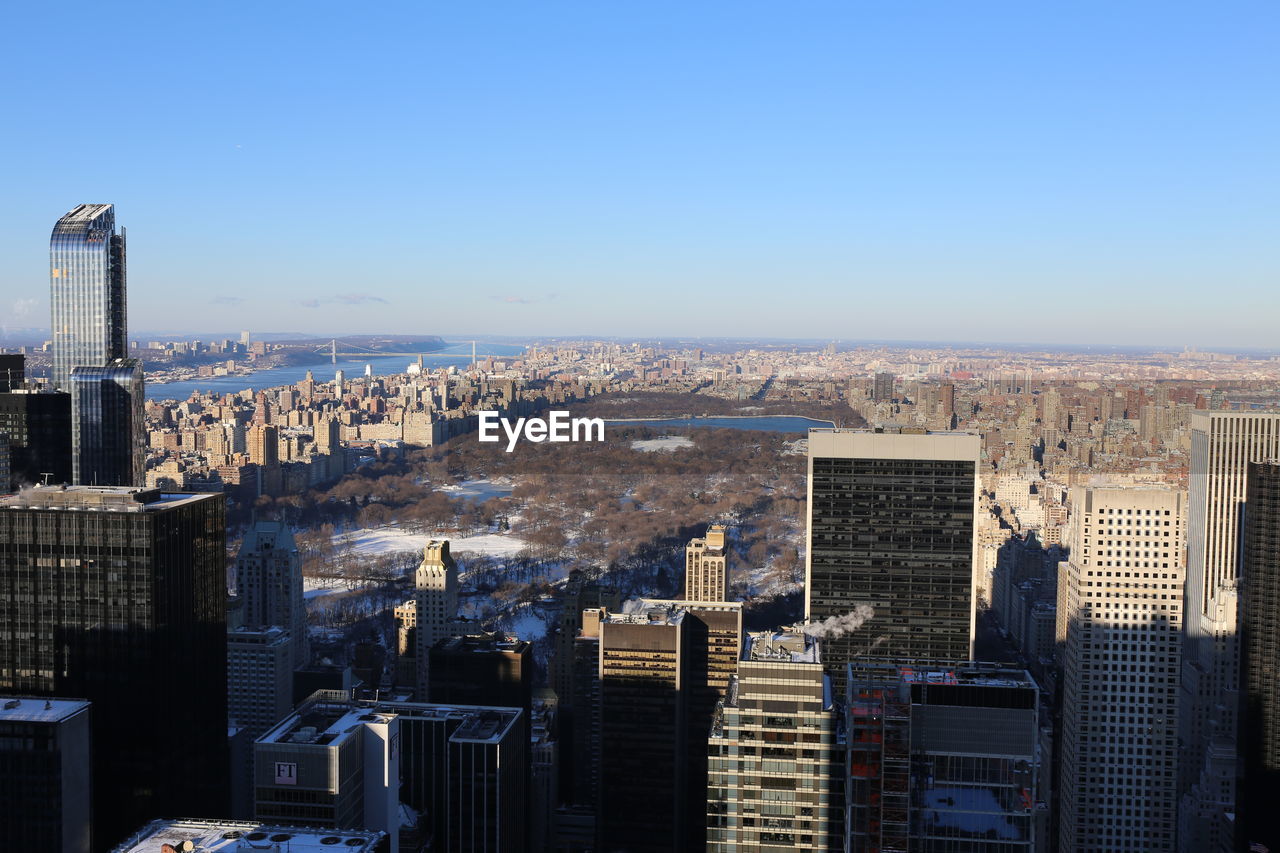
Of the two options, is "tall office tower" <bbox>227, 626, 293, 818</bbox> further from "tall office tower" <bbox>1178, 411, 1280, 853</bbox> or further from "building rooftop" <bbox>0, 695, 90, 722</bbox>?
"tall office tower" <bbox>1178, 411, 1280, 853</bbox>

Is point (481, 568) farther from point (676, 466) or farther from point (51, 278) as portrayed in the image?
point (51, 278)

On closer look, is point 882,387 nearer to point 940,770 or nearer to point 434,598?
point 434,598

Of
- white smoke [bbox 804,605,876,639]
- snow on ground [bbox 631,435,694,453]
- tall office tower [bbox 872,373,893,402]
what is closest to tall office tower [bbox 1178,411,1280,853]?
white smoke [bbox 804,605,876,639]

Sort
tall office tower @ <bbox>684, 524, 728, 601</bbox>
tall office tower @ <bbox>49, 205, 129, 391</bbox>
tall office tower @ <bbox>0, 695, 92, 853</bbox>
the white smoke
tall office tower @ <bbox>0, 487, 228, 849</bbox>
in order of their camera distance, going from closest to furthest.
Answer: tall office tower @ <bbox>0, 695, 92, 853</bbox>, tall office tower @ <bbox>0, 487, 228, 849</bbox>, the white smoke, tall office tower @ <bbox>49, 205, 129, 391</bbox>, tall office tower @ <bbox>684, 524, 728, 601</bbox>

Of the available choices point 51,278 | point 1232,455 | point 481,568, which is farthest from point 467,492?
point 1232,455

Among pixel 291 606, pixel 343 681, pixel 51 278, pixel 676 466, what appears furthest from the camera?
pixel 676 466

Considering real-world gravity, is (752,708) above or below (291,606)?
above
